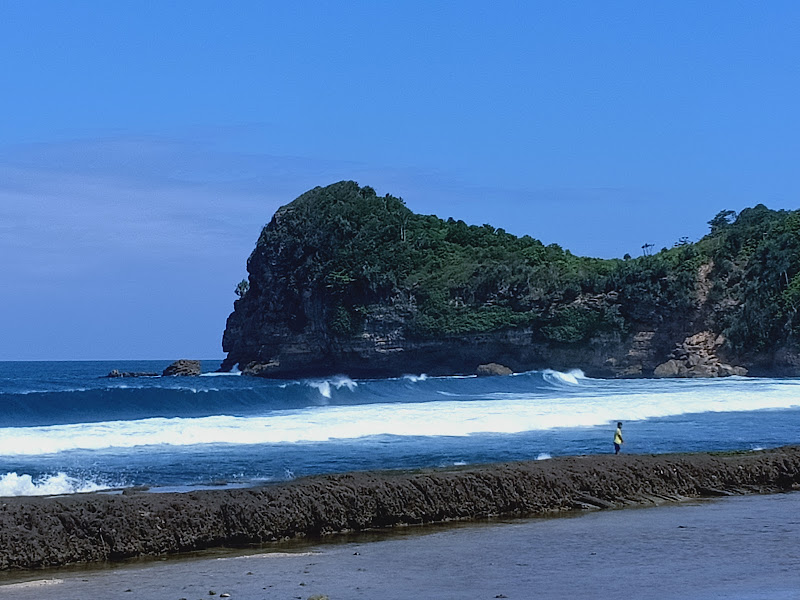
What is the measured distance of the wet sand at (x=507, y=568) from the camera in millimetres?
8883

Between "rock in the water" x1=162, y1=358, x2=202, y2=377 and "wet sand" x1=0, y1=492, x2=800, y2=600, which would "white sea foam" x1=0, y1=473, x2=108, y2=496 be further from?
"rock in the water" x1=162, y1=358, x2=202, y2=377

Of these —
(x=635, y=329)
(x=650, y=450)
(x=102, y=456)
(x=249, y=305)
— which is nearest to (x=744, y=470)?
(x=650, y=450)

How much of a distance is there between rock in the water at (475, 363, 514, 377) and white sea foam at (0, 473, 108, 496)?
53479 millimetres

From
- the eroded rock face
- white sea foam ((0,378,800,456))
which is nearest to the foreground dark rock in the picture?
white sea foam ((0,378,800,456))

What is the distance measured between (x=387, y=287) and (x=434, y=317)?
4.46 metres

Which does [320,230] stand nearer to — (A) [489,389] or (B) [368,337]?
(B) [368,337]

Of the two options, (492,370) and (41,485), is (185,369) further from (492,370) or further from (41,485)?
(41,485)

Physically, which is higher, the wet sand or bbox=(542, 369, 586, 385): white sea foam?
bbox=(542, 369, 586, 385): white sea foam

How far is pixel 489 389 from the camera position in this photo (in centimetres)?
5444

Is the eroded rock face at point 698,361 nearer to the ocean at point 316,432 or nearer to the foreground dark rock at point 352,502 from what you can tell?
the ocean at point 316,432

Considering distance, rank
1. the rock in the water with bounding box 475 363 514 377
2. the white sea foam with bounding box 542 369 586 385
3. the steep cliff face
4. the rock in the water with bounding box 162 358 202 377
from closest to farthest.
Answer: the white sea foam with bounding box 542 369 586 385
the steep cliff face
the rock in the water with bounding box 475 363 514 377
the rock in the water with bounding box 162 358 202 377

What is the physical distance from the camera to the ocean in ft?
64.6

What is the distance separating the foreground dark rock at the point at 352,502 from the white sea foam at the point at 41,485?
539 cm

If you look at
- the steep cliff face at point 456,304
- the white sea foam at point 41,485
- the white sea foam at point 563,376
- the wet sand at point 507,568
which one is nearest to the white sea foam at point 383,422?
the white sea foam at point 41,485
